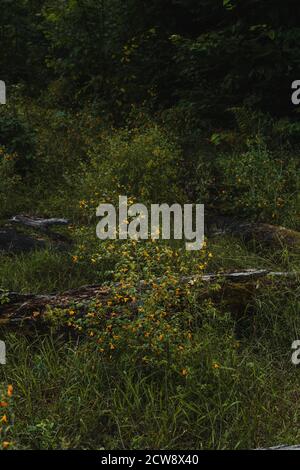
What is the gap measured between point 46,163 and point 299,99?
13.2ft

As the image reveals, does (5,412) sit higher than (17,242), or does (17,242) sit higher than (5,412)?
(17,242)

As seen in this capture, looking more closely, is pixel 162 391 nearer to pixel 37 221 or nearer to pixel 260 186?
pixel 37 221

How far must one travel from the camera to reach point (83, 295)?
4773 mm

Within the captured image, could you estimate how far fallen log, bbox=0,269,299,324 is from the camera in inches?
181

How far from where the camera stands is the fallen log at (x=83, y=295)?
4.59 m

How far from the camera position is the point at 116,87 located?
11.0 m

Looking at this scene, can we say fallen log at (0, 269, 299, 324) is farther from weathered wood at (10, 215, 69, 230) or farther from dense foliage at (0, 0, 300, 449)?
weathered wood at (10, 215, 69, 230)

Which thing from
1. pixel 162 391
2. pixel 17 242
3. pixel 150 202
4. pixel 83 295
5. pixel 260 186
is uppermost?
pixel 260 186

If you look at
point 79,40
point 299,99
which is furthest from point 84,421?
point 79,40

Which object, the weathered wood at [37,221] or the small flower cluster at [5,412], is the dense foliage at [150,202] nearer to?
the small flower cluster at [5,412]

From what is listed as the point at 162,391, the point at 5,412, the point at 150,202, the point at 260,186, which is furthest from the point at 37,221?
the point at 5,412

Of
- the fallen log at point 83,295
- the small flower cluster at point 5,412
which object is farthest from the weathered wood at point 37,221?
the small flower cluster at point 5,412
